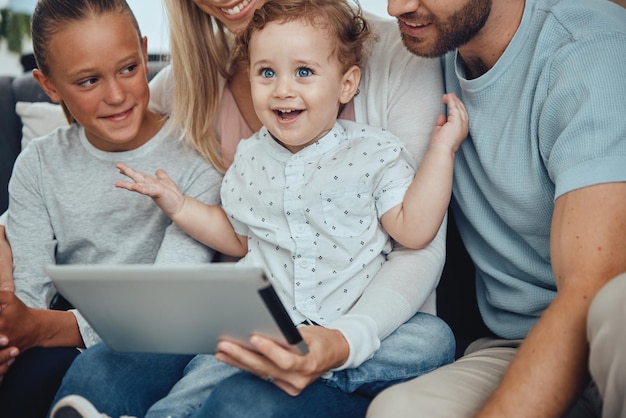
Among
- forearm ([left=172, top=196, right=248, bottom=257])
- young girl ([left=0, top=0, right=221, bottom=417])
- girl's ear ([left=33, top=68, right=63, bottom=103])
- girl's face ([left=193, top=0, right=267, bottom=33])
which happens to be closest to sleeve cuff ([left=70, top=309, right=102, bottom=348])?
young girl ([left=0, top=0, right=221, bottom=417])

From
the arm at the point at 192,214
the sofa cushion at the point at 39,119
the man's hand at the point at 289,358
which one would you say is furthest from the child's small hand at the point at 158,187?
the sofa cushion at the point at 39,119

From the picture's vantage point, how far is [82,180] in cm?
171

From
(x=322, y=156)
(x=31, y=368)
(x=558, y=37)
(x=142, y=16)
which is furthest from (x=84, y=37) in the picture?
(x=142, y=16)

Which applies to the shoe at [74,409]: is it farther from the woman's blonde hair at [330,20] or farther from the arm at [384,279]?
the woman's blonde hair at [330,20]

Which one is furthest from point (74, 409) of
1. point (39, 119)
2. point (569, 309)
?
point (39, 119)

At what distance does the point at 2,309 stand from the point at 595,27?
1.18 meters

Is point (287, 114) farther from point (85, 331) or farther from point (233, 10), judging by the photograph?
point (85, 331)

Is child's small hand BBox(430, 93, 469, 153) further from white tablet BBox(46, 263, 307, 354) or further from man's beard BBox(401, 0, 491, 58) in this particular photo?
white tablet BBox(46, 263, 307, 354)

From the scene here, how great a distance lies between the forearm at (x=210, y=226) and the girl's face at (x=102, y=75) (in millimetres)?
217

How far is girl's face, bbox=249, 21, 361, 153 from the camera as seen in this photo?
141 cm

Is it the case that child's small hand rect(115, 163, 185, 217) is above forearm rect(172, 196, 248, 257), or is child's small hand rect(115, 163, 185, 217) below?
above

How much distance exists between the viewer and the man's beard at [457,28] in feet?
4.51

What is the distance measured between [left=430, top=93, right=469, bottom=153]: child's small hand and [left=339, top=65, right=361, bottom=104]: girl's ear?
18 cm

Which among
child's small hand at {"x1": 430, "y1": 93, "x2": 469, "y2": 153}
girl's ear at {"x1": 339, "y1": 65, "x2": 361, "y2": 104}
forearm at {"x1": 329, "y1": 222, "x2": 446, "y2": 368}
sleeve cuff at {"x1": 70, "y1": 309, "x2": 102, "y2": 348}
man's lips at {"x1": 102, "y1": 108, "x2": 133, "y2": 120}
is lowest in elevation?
sleeve cuff at {"x1": 70, "y1": 309, "x2": 102, "y2": 348}
